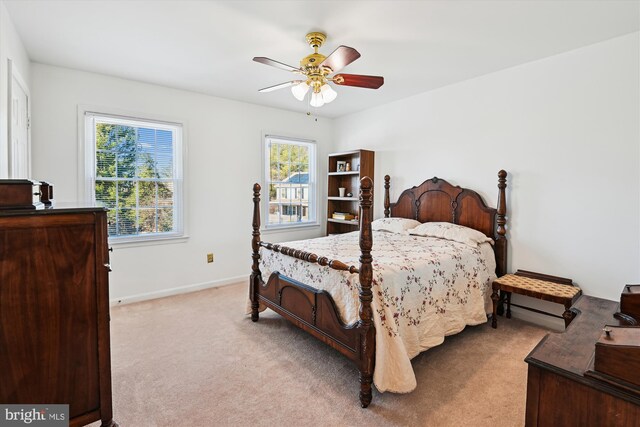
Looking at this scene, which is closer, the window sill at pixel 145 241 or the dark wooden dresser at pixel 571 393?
the dark wooden dresser at pixel 571 393

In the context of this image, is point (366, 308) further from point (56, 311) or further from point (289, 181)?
point (289, 181)

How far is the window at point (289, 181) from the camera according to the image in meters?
4.76

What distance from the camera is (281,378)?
219 centimetres

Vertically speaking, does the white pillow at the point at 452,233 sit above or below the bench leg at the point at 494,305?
above

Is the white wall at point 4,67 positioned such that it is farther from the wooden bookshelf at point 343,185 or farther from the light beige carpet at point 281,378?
the wooden bookshelf at point 343,185

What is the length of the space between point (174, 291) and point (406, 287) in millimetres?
2931

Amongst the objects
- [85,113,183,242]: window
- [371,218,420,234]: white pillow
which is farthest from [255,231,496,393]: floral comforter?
[85,113,183,242]: window

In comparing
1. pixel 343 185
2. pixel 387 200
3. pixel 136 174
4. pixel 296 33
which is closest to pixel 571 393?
pixel 296 33

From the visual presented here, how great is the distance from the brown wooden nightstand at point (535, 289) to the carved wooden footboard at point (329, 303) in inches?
64.2

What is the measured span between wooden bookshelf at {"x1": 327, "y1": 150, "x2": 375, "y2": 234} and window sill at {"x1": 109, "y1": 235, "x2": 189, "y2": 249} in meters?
2.22

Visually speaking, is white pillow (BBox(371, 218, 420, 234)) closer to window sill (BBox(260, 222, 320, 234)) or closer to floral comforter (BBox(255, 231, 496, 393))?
floral comforter (BBox(255, 231, 496, 393))

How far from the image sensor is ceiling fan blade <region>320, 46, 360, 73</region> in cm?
203

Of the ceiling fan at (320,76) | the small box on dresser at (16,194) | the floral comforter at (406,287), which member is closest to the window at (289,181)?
the floral comforter at (406,287)

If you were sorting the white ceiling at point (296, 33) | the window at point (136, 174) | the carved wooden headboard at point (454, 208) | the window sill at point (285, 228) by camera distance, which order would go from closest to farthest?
the white ceiling at point (296, 33)
the carved wooden headboard at point (454, 208)
the window at point (136, 174)
the window sill at point (285, 228)
